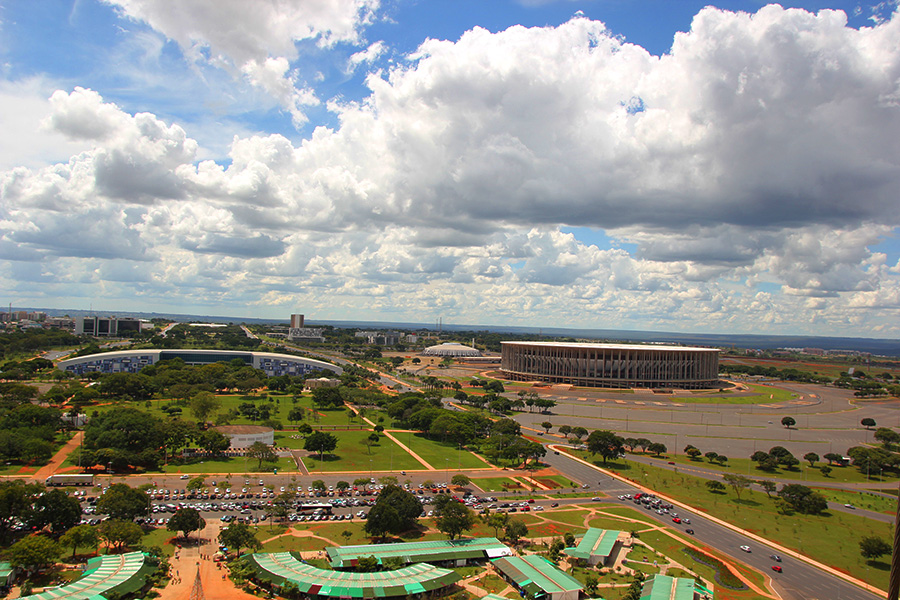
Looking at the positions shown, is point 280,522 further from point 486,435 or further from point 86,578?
point 486,435

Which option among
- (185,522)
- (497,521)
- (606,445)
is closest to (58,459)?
(185,522)

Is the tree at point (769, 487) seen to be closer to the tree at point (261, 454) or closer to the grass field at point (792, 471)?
the grass field at point (792, 471)

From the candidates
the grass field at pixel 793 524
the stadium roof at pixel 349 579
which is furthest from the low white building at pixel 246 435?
the grass field at pixel 793 524

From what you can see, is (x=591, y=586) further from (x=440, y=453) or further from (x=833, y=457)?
(x=833, y=457)

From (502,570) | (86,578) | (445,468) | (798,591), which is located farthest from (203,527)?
(798,591)

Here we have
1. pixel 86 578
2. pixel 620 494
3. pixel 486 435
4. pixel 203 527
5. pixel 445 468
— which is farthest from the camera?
pixel 486 435

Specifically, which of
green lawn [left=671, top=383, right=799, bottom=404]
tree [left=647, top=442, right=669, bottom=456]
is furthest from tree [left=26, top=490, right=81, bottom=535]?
green lawn [left=671, top=383, right=799, bottom=404]
